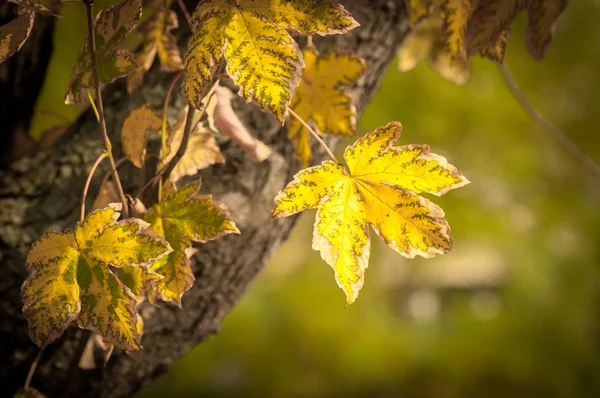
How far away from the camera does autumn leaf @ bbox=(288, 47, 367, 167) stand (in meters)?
0.70

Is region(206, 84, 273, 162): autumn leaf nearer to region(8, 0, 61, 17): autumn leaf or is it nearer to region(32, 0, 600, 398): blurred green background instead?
region(8, 0, 61, 17): autumn leaf

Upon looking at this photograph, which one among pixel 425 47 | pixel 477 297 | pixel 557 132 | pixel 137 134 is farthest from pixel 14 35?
pixel 477 297

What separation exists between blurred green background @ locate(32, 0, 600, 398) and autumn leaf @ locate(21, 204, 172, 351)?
3.41m

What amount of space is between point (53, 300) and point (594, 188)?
4905 mm

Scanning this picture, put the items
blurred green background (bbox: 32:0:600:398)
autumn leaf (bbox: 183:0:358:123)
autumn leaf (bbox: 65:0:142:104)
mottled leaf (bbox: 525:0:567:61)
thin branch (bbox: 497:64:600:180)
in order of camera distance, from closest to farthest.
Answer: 1. autumn leaf (bbox: 183:0:358:123)
2. autumn leaf (bbox: 65:0:142:104)
3. mottled leaf (bbox: 525:0:567:61)
4. thin branch (bbox: 497:64:600:180)
5. blurred green background (bbox: 32:0:600:398)

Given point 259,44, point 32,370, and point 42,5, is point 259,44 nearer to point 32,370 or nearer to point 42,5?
point 42,5

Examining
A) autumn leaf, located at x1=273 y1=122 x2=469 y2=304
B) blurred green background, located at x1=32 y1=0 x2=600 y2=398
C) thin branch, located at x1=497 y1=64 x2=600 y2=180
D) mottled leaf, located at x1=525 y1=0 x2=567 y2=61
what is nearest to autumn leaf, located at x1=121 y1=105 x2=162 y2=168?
autumn leaf, located at x1=273 y1=122 x2=469 y2=304

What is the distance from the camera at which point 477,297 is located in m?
5.38

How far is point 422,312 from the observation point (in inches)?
209

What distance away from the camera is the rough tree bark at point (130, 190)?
2.48ft

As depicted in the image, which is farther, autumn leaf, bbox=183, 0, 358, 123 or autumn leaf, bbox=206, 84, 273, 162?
autumn leaf, bbox=206, 84, 273, 162

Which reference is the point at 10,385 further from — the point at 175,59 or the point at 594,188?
the point at 594,188

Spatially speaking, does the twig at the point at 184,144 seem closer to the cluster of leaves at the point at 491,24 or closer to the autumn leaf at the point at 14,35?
the autumn leaf at the point at 14,35

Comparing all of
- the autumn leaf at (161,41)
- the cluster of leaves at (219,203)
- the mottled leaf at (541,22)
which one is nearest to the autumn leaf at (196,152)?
the cluster of leaves at (219,203)
